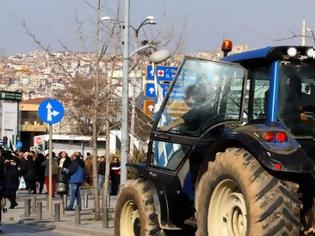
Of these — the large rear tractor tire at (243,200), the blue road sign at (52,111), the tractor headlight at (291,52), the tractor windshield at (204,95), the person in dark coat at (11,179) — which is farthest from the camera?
the person in dark coat at (11,179)

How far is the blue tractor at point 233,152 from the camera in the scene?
5.54 metres

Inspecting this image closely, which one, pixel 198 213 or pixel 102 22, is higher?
pixel 102 22

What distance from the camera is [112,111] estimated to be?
19.8 m

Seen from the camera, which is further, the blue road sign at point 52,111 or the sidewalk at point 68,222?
the blue road sign at point 52,111

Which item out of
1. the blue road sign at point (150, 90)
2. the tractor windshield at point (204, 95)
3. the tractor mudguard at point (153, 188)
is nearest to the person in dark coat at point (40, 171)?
the blue road sign at point (150, 90)

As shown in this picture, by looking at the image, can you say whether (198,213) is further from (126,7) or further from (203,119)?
(126,7)

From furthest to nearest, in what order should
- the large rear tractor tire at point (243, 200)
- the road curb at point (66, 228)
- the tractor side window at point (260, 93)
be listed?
the road curb at point (66, 228)
the tractor side window at point (260, 93)
the large rear tractor tire at point (243, 200)

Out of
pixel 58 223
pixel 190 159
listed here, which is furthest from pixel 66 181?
pixel 190 159

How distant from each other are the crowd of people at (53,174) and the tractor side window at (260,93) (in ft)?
29.6

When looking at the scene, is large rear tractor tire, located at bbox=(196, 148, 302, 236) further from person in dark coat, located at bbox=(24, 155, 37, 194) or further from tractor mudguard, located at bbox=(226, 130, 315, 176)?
person in dark coat, located at bbox=(24, 155, 37, 194)

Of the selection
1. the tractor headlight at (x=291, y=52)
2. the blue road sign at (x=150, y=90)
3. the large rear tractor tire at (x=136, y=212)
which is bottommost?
the large rear tractor tire at (x=136, y=212)

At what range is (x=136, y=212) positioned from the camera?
25.9 ft

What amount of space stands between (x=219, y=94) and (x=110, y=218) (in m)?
10.3

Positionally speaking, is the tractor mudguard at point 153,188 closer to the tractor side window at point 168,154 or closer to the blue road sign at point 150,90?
the tractor side window at point 168,154
